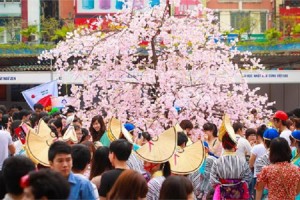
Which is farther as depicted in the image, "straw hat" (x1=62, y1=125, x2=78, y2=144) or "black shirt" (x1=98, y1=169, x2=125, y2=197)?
"straw hat" (x1=62, y1=125, x2=78, y2=144)

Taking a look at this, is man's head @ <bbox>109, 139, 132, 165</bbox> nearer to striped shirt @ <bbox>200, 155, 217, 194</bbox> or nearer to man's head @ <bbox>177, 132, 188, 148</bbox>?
man's head @ <bbox>177, 132, 188, 148</bbox>

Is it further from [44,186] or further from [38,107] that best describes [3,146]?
[38,107]

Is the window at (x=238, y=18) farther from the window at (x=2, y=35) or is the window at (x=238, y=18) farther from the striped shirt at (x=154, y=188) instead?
the striped shirt at (x=154, y=188)

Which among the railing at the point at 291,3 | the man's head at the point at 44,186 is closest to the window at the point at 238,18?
the railing at the point at 291,3

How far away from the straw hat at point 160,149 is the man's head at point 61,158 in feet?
4.83

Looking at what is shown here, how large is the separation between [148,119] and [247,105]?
2297mm

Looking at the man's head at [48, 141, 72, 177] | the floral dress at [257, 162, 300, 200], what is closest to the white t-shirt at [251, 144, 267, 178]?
the floral dress at [257, 162, 300, 200]

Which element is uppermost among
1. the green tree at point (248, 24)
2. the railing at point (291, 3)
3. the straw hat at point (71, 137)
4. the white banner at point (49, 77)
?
the railing at point (291, 3)

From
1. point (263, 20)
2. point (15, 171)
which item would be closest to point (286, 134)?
point (15, 171)

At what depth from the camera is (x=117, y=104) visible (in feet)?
59.0

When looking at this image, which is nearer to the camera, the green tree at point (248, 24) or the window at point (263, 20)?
the green tree at point (248, 24)

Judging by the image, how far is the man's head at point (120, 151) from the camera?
8.89m

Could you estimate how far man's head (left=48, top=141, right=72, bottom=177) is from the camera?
310 inches

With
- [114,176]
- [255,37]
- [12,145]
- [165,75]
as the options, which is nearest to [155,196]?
[114,176]
